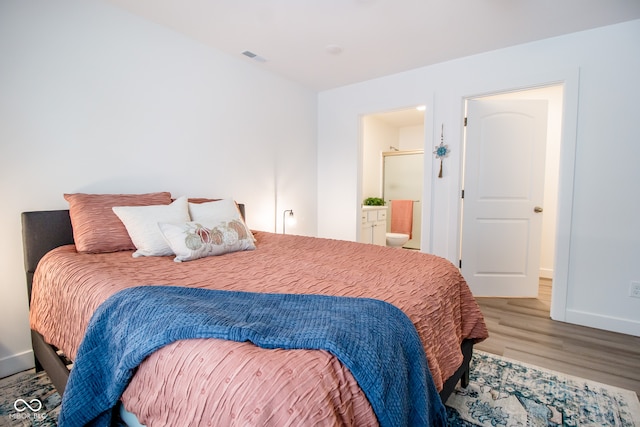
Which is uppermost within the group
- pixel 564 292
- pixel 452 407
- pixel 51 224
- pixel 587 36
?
pixel 587 36

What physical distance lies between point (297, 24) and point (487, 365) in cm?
274

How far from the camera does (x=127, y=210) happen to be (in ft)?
6.19

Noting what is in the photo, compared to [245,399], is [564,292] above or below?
below

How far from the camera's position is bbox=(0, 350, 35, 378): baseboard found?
5.93 feet

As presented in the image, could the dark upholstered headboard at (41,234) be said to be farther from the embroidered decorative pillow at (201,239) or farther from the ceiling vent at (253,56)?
the ceiling vent at (253,56)

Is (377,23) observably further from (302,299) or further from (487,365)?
(487,365)

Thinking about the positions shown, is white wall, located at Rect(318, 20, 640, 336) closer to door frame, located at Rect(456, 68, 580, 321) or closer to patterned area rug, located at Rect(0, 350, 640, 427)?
door frame, located at Rect(456, 68, 580, 321)

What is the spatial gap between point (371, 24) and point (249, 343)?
2493 millimetres

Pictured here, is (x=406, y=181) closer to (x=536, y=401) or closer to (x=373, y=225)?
(x=373, y=225)

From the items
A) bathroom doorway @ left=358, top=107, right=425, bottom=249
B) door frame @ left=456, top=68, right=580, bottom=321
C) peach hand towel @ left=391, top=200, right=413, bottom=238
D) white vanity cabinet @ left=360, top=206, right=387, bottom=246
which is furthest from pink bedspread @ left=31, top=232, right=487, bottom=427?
peach hand towel @ left=391, top=200, right=413, bottom=238

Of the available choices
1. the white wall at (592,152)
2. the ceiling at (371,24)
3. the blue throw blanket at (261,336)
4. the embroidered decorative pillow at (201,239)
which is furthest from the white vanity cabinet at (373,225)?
the blue throw blanket at (261,336)

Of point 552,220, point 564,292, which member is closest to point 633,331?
point 564,292

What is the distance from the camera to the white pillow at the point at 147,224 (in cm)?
180

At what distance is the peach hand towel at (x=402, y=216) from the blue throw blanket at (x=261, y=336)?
4.70 metres
